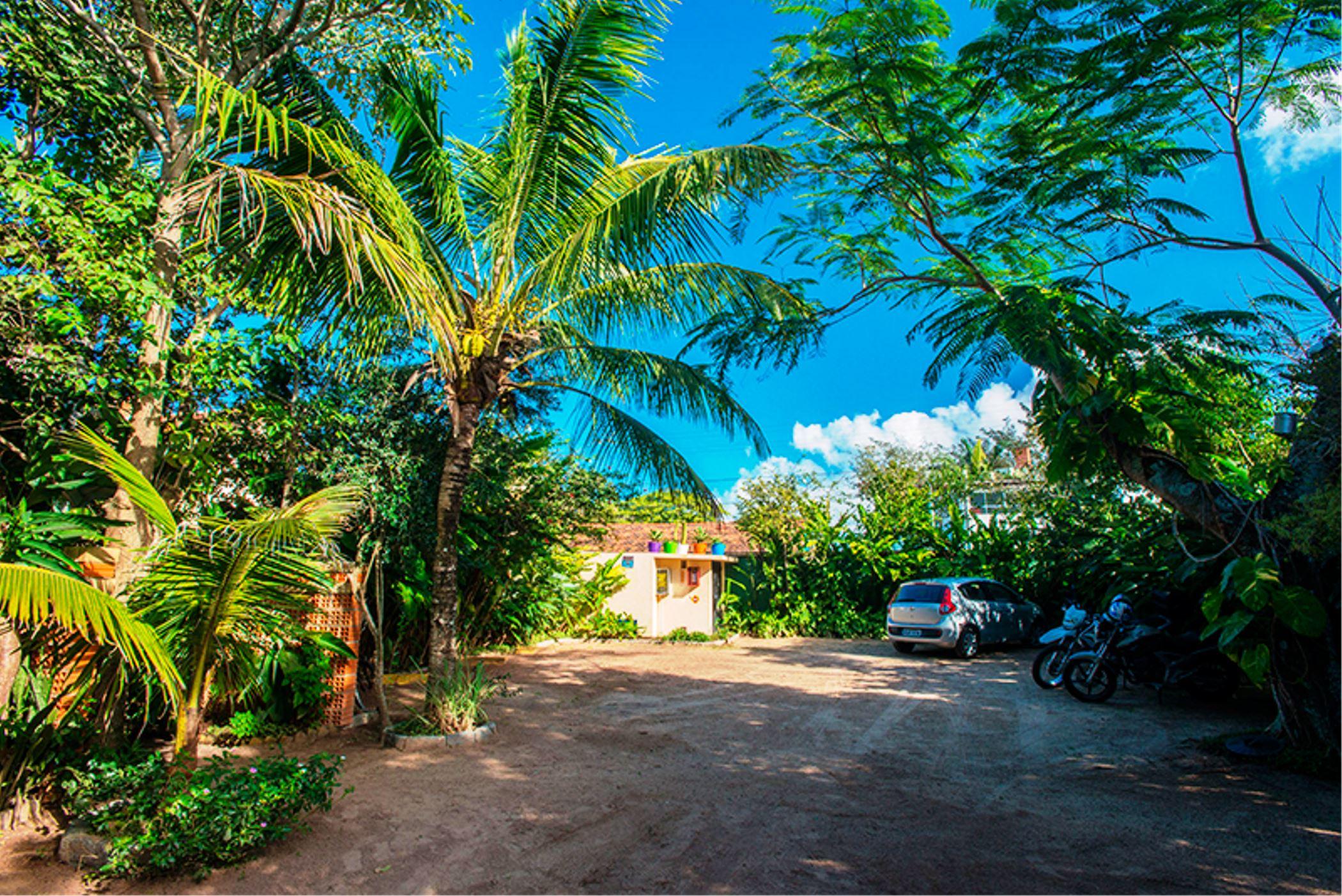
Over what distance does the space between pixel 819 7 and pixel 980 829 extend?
21.3 feet

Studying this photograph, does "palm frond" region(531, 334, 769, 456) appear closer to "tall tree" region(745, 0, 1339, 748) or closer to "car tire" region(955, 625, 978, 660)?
"tall tree" region(745, 0, 1339, 748)

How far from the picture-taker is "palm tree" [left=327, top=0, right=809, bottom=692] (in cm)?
706

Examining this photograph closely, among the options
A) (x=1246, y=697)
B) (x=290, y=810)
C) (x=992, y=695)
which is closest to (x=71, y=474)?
(x=290, y=810)

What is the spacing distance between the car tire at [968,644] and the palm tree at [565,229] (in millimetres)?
7987

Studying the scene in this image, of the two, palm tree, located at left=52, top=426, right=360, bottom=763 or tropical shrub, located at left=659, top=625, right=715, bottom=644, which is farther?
tropical shrub, located at left=659, top=625, right=715, bottom=644

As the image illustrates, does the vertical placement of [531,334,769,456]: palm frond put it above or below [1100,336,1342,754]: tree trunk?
above

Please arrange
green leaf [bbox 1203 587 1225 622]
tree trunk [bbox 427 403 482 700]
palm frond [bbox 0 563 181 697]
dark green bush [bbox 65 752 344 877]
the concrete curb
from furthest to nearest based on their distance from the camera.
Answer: tree trunk [bbox 427 403 482 700]
green leaf [bbox 1203 587 1225 622]
the concrete curb
dark green bush [bbox 65 752 344 877]
palm frond [bbox 0 563 181 697]

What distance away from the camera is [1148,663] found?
A: 8.66 metres

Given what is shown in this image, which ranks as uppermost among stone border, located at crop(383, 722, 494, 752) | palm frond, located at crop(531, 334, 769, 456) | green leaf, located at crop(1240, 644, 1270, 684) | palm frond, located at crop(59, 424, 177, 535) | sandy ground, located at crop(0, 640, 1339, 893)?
palm frond, located at crop(531, 334, 769, 456)

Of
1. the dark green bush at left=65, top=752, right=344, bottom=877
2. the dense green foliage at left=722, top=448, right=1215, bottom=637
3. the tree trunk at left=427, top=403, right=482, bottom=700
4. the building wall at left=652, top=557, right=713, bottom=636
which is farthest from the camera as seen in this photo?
the building wall at left=652, top=557, right=713, bottom=636

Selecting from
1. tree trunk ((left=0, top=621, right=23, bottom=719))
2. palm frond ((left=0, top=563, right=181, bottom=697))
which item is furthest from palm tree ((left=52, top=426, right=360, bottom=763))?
tree trunk ((left=0, top=621, right=23, bottom=719))

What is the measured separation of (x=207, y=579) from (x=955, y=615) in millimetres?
12240

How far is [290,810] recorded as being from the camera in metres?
4.51

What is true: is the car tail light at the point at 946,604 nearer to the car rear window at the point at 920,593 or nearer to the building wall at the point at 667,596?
the car rear window at the point at 920,593
